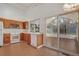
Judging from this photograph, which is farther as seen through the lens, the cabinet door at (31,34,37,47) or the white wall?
the cabinet door at (31,34,37,47)

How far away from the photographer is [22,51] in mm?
2547

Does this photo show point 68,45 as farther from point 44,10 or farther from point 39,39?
point 44,10

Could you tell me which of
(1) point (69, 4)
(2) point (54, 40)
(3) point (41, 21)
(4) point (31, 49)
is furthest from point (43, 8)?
(4) point (31, 49)

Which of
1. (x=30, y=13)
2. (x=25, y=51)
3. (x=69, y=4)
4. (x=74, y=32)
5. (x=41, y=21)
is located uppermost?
(x=69, y=4)

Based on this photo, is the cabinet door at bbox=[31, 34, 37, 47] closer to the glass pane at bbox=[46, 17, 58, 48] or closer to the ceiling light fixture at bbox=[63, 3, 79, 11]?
the glass pane at bbox=[46, 17, 58, 48]

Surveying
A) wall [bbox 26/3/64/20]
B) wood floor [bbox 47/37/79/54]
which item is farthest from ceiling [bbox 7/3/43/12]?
wood floor [bbox 47/37/79/54]

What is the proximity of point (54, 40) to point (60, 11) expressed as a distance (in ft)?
1.95

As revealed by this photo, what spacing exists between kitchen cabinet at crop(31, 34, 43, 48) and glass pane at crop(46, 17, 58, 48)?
14 cm

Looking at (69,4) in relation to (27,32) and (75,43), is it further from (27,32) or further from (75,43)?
(27,32)

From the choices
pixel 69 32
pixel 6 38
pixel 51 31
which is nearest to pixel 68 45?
pixel 69 32

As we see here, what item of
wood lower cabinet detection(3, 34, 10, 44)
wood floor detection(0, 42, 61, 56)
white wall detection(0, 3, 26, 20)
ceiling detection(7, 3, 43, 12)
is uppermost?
ceiling detection(7, 3, 43, 12)

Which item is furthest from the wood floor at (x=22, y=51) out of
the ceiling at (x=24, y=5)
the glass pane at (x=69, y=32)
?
the ceiling at (x=24, y=5)

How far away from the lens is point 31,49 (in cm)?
256

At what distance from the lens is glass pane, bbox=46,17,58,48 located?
2582mm
